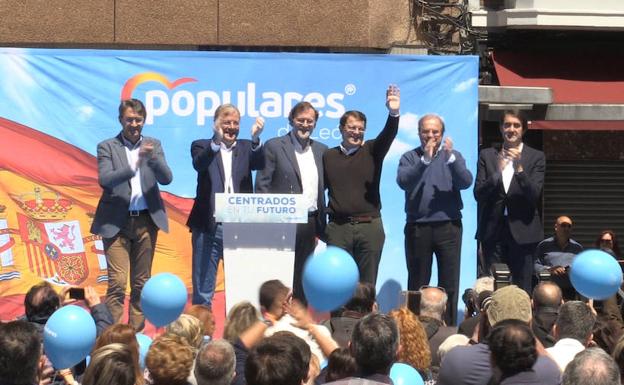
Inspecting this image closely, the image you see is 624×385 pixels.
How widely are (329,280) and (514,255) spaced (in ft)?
12.7

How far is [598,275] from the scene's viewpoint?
7.42m

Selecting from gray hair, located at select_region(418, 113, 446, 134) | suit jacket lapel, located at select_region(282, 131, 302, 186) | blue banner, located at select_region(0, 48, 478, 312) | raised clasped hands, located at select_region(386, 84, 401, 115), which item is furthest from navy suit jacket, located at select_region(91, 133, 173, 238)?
gray hair, located at select_region(418, 113, 446, 134)

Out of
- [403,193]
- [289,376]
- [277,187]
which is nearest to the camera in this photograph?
[289,376]

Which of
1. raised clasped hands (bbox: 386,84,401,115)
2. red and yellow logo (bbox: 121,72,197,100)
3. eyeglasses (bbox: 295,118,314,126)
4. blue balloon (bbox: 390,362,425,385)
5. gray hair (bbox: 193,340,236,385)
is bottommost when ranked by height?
blue balloon (bbox: 390,362,425,385)

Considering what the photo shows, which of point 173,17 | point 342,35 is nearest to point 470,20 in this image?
point 342,35

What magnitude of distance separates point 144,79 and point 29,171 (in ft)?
4.27

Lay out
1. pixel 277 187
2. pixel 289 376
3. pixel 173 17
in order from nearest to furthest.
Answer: pixel 289 376, pixel 277 187, pixel 173 17

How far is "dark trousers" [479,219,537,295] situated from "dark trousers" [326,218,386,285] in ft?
3.50

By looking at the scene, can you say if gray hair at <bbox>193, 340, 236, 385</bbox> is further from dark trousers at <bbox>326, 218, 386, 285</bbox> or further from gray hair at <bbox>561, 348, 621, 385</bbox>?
dark trousers at <bbox>326, 218, 386, 285</bbox>

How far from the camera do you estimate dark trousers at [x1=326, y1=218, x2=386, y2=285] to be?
975 cm

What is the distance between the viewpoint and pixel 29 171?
34.1 ft

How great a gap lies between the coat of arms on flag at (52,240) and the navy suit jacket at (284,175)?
1.75 meters

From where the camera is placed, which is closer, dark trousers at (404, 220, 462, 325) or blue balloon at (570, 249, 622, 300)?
blue balloon at (570, 249, 622, 300)

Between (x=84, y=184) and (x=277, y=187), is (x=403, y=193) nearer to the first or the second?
(x=277, y=187)
